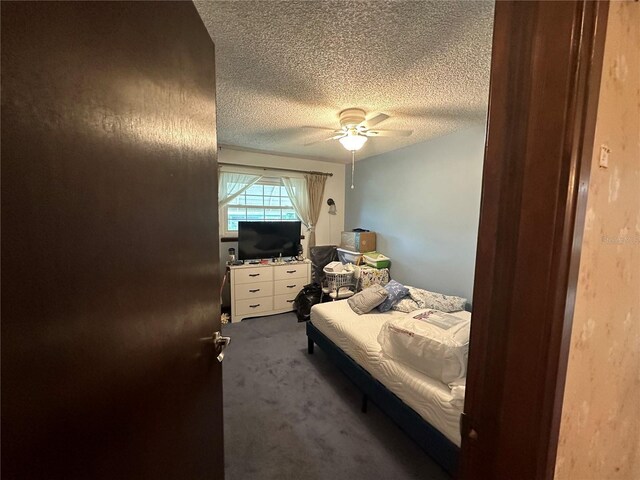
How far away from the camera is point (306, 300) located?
3.74 metres

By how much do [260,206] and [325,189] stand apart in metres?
1.20

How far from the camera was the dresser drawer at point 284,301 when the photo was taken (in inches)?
153

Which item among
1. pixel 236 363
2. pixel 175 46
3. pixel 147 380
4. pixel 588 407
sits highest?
pixel 175 46

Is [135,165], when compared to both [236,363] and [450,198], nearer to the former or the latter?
[236,363]

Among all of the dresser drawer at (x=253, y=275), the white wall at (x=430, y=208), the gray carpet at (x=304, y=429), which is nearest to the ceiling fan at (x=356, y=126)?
the white wall at (x=430, y=208)

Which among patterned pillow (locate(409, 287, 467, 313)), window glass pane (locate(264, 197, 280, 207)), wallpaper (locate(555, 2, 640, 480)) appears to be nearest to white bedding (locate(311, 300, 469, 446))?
patterned pillow (locate(409, 287, 467, 313))

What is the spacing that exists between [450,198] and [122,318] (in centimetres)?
322

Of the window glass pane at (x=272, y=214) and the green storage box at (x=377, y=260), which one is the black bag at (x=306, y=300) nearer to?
the green storage box at (x=377, y=260)

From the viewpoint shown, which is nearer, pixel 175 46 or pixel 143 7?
pixel 143 7

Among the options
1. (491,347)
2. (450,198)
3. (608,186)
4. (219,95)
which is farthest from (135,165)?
(450,198)

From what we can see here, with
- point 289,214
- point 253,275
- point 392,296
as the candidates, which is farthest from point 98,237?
point 289,214

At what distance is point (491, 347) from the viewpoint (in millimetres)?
561

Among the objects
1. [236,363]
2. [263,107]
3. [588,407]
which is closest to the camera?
[588,407]

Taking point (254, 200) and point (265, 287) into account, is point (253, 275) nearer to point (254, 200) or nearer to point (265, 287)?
point (265, 287)
